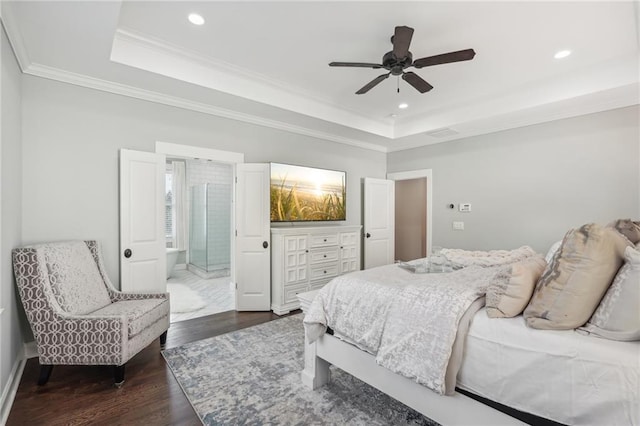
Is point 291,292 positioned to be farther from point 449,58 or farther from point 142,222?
point 449,58

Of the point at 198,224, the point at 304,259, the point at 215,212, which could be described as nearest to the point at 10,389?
the point at 304,259

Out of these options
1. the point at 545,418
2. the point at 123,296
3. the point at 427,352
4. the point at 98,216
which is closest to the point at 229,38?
the point at 98,216

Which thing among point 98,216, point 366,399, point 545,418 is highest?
point 98,216

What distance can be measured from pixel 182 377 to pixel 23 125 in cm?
258

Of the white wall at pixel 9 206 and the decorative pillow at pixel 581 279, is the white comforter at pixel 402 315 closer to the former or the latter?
the decorative pillow at pixel 581 279

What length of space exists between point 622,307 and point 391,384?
1.19 meters

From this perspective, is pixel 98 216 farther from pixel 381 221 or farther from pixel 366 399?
pixel 381 221

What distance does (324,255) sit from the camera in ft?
14.6

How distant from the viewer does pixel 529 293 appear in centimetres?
150

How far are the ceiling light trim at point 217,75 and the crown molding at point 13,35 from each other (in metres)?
0.59

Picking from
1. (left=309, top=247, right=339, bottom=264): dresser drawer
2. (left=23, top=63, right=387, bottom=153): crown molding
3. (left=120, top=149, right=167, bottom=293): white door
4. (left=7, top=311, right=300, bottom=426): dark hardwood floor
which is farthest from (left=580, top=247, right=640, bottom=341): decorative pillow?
(left=23, top=63, right=387, bottom=153): crown molding

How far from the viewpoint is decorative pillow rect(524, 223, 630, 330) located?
130 cm

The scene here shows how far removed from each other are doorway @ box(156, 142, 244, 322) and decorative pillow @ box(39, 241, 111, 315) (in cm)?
232

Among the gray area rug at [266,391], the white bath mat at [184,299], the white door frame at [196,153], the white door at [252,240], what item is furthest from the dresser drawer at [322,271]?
the white bath mat at [184,299]
